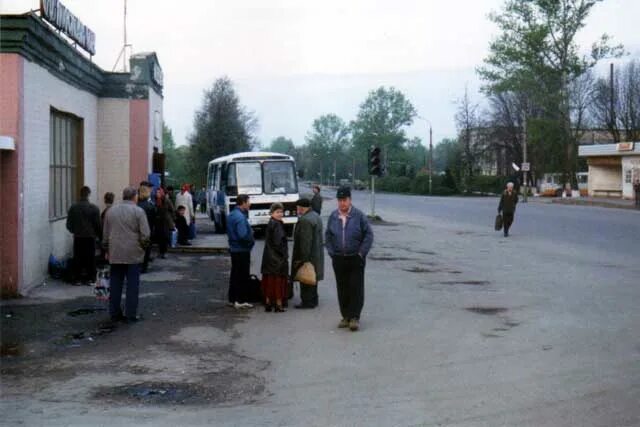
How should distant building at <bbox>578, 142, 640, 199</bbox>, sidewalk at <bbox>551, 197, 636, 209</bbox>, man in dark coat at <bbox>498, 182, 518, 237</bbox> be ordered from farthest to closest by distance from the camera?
distant building at <bbox>578, 142, 640, 199</bbox> → sidewalk at <bbox>551, 197, 636, 209</bbox> → man in dark coat at <bbox>498, 182, 518, 237</bbox>

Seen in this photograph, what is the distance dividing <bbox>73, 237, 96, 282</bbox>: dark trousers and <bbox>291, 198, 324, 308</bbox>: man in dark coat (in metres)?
4.09

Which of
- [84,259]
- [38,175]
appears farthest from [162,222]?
[38,175]

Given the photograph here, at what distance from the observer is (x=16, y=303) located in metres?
12.5

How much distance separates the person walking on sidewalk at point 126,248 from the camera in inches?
444

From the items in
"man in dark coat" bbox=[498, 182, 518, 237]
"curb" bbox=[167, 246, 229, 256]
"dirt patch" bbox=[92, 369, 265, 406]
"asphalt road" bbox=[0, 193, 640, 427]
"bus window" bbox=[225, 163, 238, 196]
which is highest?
"bus window" bbox=[225, 163, 238, 196]

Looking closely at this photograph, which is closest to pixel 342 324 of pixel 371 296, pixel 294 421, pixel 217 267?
pixel 371 296

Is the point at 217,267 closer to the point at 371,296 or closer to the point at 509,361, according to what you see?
the point at 371,296

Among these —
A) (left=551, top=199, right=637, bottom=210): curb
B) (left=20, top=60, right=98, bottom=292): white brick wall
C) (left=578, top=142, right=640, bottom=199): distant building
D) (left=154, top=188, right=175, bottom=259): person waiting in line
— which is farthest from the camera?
(left=578, top=142, right=640, bottom=199): distant building

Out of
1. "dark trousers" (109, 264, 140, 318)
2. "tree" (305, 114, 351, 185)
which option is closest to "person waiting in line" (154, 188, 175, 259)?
"dark trousers" (109, 264, 140, 318)

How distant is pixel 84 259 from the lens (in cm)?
1488

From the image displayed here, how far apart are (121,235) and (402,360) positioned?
171 inches

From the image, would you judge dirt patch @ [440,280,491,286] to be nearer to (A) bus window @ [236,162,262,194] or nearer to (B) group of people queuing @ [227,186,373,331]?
(B) group of people queuing @ [227,186,373,331]

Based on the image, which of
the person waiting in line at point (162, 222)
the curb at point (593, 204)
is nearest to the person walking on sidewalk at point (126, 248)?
the person waiting in line at point (162, 222)

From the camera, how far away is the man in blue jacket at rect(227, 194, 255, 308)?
12.4m
